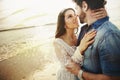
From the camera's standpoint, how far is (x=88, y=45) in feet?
6.91

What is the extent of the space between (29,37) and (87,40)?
2.47 feet

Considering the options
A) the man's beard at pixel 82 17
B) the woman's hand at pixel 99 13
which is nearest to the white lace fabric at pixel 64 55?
the man's beard at pixel 82 17

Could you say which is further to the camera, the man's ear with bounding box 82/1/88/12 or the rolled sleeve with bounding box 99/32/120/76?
the man's ear with bounding box 82/1/88/12

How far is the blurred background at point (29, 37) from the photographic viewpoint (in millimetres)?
2525

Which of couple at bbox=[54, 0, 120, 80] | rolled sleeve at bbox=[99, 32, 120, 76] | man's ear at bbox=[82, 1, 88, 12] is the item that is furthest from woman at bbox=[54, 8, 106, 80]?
rolled sleeve at bbox=[99, 32, 120, 76]

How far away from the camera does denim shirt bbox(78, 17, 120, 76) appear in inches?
74.2

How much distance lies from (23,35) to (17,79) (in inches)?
18.5

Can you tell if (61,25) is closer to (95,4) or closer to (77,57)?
(77,57)

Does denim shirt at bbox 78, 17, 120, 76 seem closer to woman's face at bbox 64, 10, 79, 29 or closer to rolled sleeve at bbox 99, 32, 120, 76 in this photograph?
rolled sleeve at bbox 99, 32, 120, 76

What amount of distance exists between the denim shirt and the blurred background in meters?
0.50

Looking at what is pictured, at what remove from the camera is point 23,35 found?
267 centimetres

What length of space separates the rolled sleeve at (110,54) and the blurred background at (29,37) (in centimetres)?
63

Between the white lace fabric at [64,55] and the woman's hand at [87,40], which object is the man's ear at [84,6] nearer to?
the woman's hand at [87,40]

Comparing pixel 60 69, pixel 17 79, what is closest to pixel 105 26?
pixel 60 69
